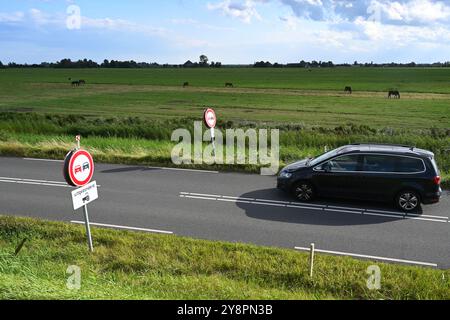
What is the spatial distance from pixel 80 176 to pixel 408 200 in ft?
26.3

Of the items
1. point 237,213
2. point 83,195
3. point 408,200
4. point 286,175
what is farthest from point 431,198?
point 83,195

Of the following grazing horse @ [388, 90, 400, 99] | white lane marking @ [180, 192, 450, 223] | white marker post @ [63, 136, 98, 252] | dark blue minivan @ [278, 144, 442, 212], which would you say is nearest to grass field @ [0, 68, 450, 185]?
grazing horse @ [388, 90, 400, 99]

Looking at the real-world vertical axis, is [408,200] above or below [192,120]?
below

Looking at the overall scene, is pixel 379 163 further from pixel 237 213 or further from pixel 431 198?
pixel 237 213

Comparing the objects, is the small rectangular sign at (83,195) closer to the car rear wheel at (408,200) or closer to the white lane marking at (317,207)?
the white lane marking at (317,207)

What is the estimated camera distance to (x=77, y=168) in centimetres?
833

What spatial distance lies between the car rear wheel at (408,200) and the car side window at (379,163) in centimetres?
68

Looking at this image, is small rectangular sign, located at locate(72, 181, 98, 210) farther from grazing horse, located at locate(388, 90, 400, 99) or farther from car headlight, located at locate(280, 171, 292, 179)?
grazing horse, located at locate(388, 90, 400, 99)

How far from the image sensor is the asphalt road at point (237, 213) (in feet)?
32.1

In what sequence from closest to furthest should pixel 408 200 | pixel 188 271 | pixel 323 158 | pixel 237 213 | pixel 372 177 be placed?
pixel 188 271 < pixel 237 213 < pixel 408 200 < pixel 372 177 < pixel 323 158

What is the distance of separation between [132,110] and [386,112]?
2280cm

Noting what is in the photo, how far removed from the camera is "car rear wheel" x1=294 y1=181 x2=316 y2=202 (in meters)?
12.5

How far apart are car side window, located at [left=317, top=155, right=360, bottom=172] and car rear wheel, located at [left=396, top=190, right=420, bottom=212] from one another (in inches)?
50.7

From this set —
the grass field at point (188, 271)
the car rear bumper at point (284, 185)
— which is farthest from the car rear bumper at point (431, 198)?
the grass field at point (188, 271)
